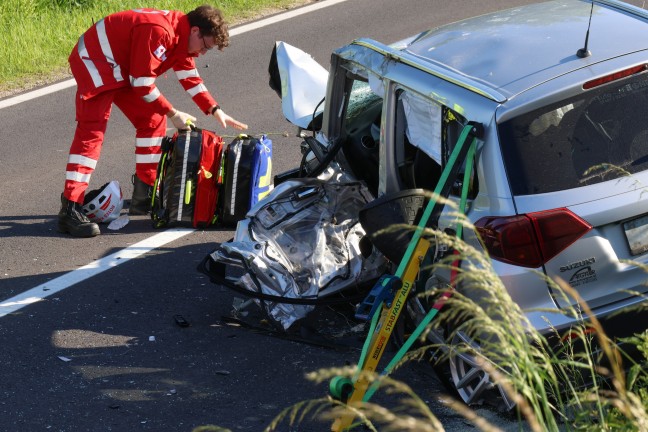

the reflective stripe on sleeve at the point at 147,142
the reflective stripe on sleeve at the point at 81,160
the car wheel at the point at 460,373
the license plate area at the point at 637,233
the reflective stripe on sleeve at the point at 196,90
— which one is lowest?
the car wheel at the point at 460,373

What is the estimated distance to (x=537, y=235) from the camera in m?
4.34

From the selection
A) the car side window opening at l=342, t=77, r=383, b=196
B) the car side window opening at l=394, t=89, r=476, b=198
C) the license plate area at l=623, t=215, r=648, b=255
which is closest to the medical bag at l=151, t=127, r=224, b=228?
the car side window opening at l=342, t=77, r=383, b=196

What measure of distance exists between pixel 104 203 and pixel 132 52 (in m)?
1.13

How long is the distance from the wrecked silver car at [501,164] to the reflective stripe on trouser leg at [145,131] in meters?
2.03

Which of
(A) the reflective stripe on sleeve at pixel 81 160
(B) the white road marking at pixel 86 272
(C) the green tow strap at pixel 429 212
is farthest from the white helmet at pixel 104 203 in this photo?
(C) the green tow strap at pixel 429 212

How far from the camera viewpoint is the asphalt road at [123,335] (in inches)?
202

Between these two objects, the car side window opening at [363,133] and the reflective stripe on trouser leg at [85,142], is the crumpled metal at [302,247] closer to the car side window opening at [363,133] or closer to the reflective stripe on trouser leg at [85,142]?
the car side window opening at [363,133]

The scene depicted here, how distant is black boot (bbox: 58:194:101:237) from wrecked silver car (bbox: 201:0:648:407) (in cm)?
182

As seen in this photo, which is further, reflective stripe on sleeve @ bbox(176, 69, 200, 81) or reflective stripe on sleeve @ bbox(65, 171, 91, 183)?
reflective stripe on sleeve @ bbox(176, 69, 200, 81)

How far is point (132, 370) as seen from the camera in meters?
5.53

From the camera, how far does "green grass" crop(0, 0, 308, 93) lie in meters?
10.9

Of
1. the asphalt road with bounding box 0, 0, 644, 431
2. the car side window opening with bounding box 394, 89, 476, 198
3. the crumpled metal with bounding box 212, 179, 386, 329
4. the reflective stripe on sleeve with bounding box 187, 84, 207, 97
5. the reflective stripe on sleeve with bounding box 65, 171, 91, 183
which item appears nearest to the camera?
the car side window opening with bounding box 394, 89, 476, 198

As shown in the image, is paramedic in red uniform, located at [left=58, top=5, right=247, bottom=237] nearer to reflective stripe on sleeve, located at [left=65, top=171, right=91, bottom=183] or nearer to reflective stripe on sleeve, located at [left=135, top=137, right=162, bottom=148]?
reflective stripe on sleeve, located at [left=65, top=171, right=91, bottom=183]

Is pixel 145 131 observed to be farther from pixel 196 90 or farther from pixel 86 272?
pixel 86 272
